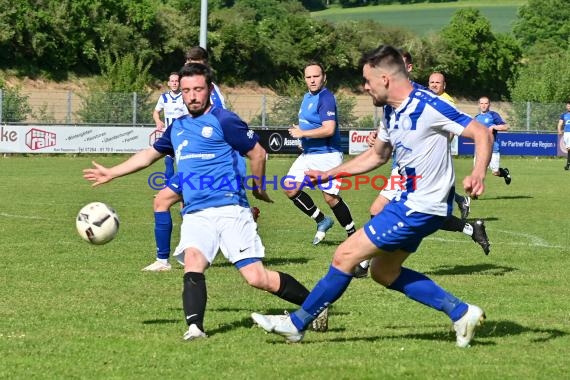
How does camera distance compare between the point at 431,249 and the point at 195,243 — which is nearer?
the point at 195,243

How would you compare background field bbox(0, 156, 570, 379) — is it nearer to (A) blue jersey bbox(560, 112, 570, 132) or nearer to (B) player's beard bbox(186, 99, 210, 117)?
(B) player's beard bbox(186, 99, 210, 117)

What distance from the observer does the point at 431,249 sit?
39.6 feet

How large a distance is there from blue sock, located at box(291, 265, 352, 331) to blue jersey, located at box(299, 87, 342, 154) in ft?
17.0

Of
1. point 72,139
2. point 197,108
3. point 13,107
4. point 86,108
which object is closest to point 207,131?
point 197,108

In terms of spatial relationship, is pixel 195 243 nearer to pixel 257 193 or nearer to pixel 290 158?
pixel 257 193

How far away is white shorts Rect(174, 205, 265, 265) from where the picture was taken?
6820mm

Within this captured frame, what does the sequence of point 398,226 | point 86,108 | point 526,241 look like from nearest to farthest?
point 398,226, point 526,241, point 86,108

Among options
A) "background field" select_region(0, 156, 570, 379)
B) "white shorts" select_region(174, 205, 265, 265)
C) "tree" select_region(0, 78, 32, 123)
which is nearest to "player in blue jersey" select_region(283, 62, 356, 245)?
"background field" select_region(0, 156, 570, 379)

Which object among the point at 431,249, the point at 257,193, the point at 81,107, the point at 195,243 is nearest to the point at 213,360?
the point at 195,243

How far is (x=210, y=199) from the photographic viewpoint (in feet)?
22.7

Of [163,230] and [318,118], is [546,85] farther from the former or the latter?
[163,230]

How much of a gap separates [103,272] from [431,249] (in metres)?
3.99

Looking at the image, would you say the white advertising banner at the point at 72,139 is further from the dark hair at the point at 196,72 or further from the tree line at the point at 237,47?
the dark hair at the point at 196,72

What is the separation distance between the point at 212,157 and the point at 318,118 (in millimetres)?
4920
